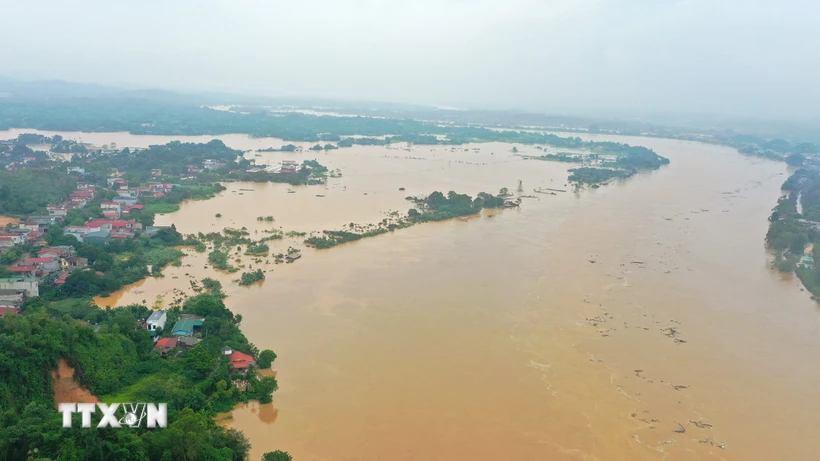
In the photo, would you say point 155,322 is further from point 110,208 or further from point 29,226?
point 110,208

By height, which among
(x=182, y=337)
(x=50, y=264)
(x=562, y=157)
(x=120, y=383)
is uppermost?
(x=562, y=157)

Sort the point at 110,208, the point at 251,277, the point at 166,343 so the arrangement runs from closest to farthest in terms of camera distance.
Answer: the point at 166,343 < the point at 251,277 < the point at 110,208

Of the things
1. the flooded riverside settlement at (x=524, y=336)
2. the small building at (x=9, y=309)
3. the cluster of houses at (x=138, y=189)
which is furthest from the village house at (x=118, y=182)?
the small building at (x=9, y=309)

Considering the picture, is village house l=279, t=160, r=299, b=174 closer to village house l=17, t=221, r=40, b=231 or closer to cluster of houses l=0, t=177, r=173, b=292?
cluster of houses l=0, t=177, r=173, b=292

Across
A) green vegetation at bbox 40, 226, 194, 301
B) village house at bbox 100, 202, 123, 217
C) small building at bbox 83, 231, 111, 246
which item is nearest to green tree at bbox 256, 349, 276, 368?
green vegetation at bbox 40, 226, 194, 301

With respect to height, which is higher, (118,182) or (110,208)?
(118,182)

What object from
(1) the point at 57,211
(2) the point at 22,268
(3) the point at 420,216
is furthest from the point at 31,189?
(3) the point at 420,216

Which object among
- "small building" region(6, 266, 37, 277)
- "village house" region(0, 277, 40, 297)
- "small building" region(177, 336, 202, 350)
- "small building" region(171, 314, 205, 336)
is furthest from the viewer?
"small building" region(6, 266, 37, 277)

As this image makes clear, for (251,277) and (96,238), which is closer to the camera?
(251,277)
